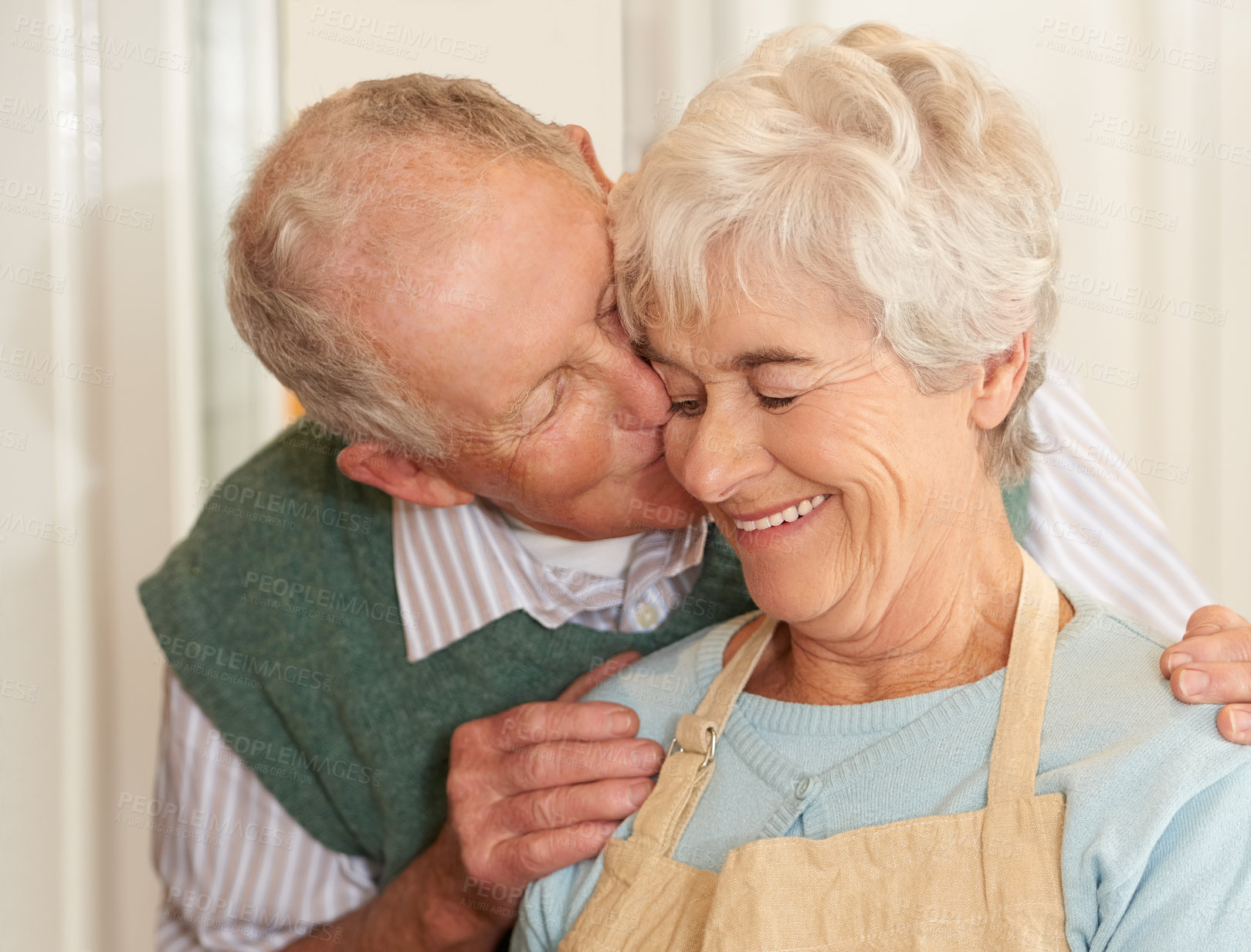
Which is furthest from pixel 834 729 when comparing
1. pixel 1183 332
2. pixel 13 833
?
pixel 13 833

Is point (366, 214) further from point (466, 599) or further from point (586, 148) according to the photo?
point (466, 599)

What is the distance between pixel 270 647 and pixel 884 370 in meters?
1.11

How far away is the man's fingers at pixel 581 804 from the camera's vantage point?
1397 mm

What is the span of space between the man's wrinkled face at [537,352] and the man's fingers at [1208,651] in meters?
0.63

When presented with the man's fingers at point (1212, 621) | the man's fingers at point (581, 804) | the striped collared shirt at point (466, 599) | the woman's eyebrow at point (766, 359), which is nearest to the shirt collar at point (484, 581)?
the striped collared shirt at point (466, 599)

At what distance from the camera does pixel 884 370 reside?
115 cm

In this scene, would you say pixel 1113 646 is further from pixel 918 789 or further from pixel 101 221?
pixel 101 221

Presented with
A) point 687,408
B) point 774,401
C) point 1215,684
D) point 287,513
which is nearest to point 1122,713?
point 1215,684

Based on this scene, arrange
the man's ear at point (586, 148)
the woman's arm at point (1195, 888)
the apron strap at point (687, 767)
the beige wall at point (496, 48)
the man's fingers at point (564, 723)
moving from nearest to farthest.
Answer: the woman's arm at point (1195, 888), the apron strap at point (687, 767), the man's fingers at point (564, 723), the man's ear at point (586, 148), the beige wall at point (496, 48)

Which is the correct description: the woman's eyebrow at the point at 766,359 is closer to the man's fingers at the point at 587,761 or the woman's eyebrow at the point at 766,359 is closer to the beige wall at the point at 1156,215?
the man's fingers at the point at 587,761

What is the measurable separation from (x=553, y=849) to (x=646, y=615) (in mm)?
418

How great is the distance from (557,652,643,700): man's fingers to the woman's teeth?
48 centimetres

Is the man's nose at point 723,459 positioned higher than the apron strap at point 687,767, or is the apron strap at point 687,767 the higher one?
the man's nose at point 723,459

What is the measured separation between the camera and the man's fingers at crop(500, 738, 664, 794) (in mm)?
1419
